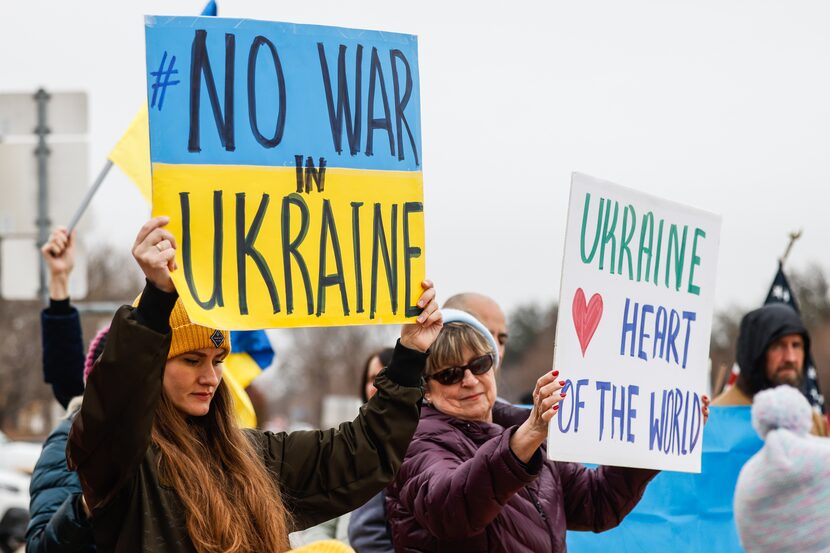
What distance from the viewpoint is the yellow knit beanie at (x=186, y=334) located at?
3.40 metres

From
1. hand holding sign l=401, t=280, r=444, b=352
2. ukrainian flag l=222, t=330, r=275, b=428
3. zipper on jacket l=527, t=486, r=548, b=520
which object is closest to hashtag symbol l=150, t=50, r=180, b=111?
hand holding sign l=401, t=280, r=444, b=352

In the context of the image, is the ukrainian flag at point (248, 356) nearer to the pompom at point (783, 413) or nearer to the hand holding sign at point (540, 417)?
the hand holding sign at point (540, 417)

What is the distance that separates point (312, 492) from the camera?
3.69m

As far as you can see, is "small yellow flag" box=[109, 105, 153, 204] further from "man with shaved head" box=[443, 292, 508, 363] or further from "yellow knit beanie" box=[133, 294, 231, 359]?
"yellow knit beanie" box=[133, 294, 231, 359]

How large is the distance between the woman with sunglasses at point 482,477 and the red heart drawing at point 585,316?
249 mm

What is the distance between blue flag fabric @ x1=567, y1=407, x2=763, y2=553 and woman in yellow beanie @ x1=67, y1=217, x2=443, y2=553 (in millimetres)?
2340

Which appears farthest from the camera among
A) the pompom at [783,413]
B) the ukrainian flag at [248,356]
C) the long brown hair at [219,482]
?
the ukrainian flag at [248,356]

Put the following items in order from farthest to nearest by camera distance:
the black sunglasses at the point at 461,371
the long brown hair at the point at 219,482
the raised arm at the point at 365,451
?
the black sunglasses at the point at 461,371, the raised arm at the point at 365,451, the long brown hair at the point at 219,482

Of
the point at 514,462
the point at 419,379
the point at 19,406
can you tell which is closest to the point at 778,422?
the point at 514,462

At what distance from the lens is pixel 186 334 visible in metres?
3.40

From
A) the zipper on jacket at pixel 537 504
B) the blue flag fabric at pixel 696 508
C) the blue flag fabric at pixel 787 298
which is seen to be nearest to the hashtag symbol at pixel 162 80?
the zipper on jacket at pixel 537 504

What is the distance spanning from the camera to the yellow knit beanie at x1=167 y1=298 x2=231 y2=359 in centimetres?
340

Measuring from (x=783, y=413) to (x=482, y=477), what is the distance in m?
1.01

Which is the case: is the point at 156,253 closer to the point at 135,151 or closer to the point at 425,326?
the point at 425,326
